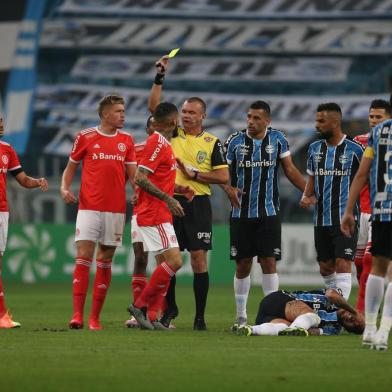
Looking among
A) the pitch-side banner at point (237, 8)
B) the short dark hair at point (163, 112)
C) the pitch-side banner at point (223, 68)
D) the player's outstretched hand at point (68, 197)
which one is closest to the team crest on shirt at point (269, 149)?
the short dark hair at point (163, 112)

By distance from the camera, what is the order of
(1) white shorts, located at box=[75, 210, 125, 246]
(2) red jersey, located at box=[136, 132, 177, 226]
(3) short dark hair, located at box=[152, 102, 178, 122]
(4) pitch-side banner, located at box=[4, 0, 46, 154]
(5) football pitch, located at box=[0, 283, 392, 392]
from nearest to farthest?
1. (5) football pitch, located at box=[0, 283, 392, 392]
2. (2) red jersey, located at box=[136, 132, 177, 226]
3. (3) short dark hair, located at box=[152, 102, 178, 122]
4. (1) white shorts, located at box=[75, 210, 125, 246]
5. (4) pitch-side banner, located at box=[4, 0, 46, 154]

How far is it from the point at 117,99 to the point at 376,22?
17.6 meters

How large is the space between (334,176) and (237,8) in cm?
1691

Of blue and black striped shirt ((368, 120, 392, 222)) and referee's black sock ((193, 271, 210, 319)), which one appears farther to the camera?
referee's black sock ((193, 271, 210, 319))

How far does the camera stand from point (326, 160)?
12172 mm

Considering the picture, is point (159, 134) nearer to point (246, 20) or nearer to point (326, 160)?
point (326, 160)

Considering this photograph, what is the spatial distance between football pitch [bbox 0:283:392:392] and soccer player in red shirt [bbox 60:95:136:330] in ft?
1.46

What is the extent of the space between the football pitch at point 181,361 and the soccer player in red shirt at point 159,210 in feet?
1.30

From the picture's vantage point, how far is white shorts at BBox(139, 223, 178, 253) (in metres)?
11.3

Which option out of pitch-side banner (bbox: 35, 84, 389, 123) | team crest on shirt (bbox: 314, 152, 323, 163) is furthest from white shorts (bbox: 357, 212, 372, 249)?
pitch-side banner (bbox: 35, 84, 389, 123)

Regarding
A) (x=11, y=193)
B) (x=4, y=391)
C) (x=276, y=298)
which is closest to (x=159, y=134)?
(x=276, y=298)

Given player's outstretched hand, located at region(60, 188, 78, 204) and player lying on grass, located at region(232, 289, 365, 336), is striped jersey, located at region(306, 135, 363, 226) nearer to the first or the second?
player lying on grass, located at region(232, 289, 365, 336)

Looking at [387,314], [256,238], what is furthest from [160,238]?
[387,314]

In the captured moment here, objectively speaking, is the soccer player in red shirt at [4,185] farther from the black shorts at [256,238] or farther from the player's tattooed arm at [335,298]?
the player's tattooed arm at [335,298]
